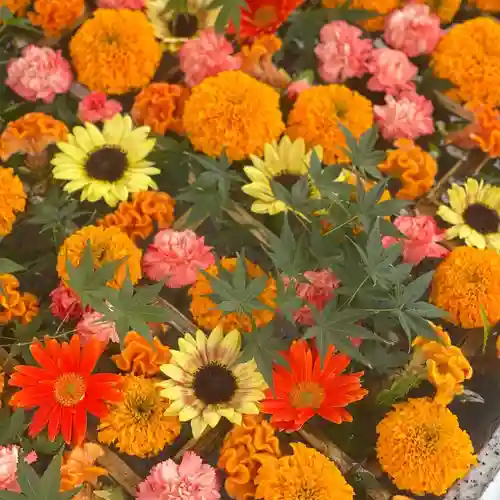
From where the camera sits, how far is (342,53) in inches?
32.2

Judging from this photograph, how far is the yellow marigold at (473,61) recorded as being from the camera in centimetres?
80

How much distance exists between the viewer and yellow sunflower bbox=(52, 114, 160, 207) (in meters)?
0.71

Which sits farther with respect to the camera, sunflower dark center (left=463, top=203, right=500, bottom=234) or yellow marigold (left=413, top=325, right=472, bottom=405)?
sunflower dark center (left=463, top=203, right=500, bottom=234)

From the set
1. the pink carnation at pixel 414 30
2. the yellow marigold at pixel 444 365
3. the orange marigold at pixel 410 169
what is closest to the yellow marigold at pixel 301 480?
the yellow marigold at pixel 444 365

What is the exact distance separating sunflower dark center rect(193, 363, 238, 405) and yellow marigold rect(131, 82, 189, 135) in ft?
1.00

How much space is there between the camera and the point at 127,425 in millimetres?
603

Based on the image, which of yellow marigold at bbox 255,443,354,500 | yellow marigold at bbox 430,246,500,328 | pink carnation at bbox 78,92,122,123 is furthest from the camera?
pink carnation at bbox 78,92,122,123

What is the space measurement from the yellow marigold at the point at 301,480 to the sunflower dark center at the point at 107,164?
0.36m

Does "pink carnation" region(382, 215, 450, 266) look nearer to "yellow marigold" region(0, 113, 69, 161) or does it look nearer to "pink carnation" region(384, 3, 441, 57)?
"pink carnation" region(384, 3, 441, 57)

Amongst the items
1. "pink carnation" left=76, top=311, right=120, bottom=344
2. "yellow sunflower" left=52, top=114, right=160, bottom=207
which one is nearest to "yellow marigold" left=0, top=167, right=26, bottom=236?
"yellow sunflower" left=52, top=114, right=160, bottom=207

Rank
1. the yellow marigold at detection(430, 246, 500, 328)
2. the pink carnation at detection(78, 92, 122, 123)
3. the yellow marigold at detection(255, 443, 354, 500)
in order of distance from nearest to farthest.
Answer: the yellow marigold at detection(255, 443, 354, 500) < the yellow marigold at detection(430, 246, 500, 328) < the pink carnation at detection(78, 92, 122, 123)

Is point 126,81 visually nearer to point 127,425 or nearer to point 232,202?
point 232,202

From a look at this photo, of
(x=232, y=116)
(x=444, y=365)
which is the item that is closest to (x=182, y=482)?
(x=444, y=365)

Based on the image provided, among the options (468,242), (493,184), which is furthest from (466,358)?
(493,184)
